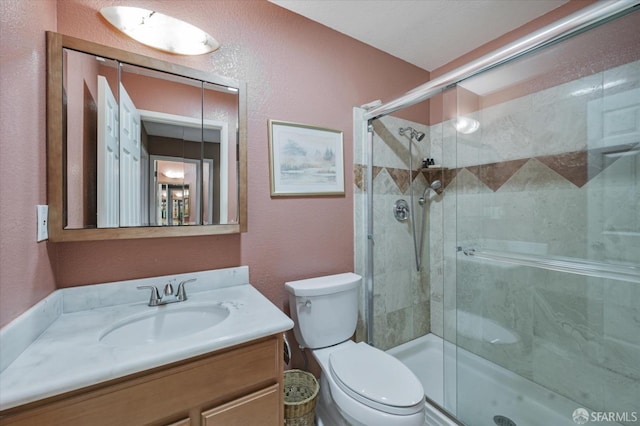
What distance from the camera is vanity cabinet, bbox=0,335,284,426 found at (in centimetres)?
69

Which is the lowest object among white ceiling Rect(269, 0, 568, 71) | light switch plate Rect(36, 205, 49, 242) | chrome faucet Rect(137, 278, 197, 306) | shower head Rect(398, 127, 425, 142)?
chrome faucet Rect(137, 278, 197, 306)

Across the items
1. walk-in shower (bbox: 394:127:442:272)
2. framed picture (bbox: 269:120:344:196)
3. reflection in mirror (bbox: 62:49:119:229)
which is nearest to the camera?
reflection in mirror (bbox: 62:49:119:229)

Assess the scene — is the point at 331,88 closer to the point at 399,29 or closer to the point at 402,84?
the point at 399,29

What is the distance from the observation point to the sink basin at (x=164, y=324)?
103 centimetres

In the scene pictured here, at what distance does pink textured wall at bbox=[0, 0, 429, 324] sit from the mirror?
2.8 inches

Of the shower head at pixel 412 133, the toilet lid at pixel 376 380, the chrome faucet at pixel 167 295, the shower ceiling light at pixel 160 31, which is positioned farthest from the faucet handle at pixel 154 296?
A: the shower head at pixel 412 133

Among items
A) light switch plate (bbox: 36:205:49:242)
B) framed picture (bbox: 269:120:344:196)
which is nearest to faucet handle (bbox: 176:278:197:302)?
light switch plate (bbox: 36:205:49:242)

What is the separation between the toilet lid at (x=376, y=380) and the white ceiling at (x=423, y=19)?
78.1 inches

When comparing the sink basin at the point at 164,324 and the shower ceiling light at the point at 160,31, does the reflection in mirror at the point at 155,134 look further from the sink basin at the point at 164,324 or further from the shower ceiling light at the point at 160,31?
the sink basin at the point at 164,324

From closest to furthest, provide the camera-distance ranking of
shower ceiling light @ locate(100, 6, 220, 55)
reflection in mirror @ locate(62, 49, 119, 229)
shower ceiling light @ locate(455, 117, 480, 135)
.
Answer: reflection in mirror @ locate(62, 49, 119, 229), shower ceiling light @ locate(100, 6, 220, 55), shower ceiling light @ locate(455, 117, 480, 135)

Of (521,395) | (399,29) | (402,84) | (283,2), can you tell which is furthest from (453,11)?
(521,395)

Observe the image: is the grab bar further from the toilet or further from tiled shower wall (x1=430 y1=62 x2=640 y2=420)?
the toilet

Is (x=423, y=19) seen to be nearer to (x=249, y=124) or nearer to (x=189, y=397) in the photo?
(x=249, y=124)

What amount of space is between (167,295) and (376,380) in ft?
3.35
